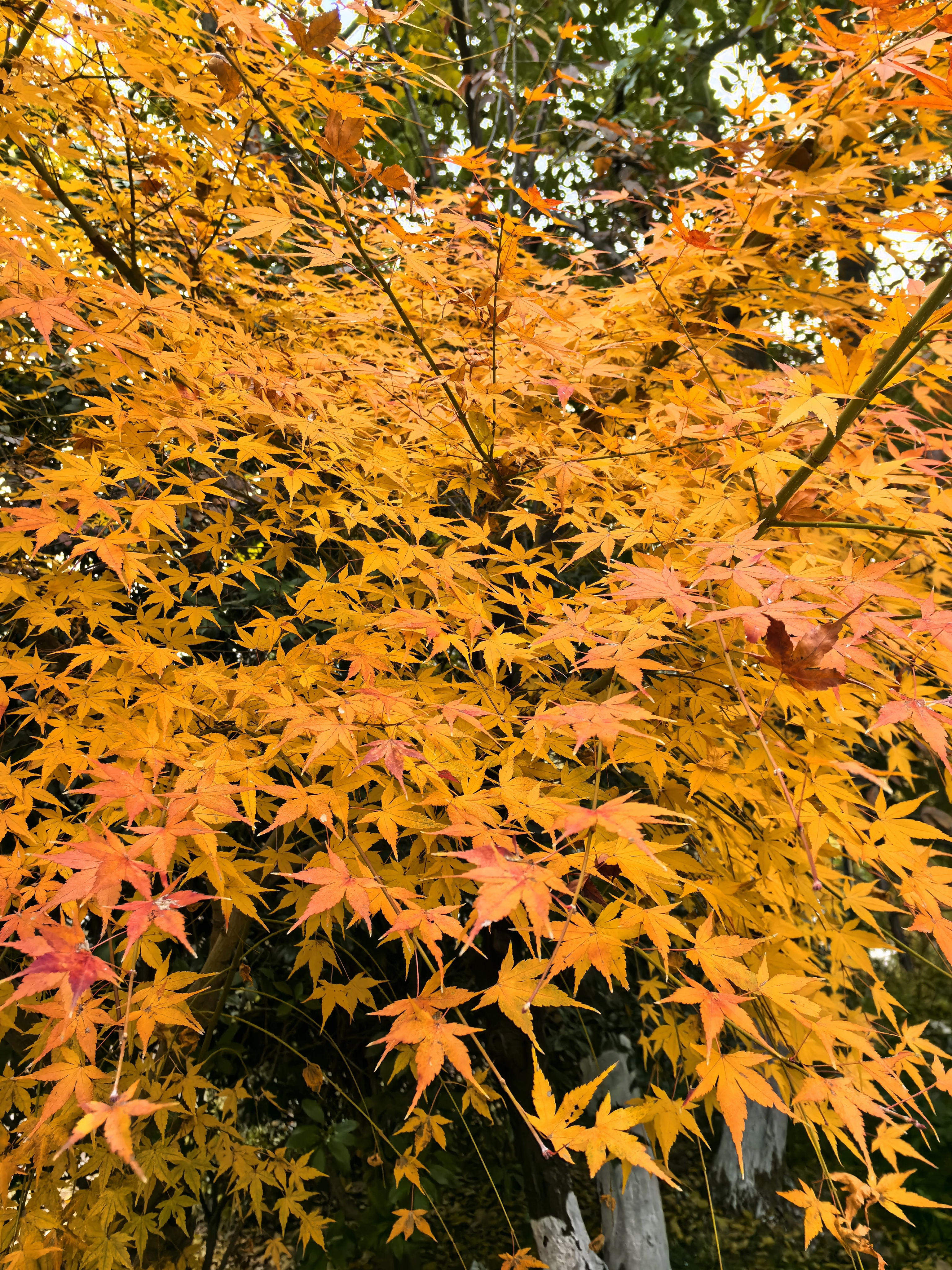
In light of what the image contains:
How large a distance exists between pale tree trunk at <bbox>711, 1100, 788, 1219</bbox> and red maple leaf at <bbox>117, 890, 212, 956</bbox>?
208 inches

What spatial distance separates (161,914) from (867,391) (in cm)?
127

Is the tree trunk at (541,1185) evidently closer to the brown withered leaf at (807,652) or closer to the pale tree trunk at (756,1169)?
the brown withered leaf at (807,652)

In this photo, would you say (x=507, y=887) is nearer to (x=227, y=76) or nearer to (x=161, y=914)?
(x=161, y=914)

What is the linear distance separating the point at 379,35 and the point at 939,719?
439 centimetres

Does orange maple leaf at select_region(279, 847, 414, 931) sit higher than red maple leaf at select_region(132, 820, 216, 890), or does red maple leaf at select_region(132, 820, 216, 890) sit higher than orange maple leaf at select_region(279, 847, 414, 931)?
orange maple leaf at select_region(279, 847, 414, 931)

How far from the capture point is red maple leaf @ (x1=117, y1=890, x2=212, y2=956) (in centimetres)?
93

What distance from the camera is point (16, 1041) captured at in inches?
70.4

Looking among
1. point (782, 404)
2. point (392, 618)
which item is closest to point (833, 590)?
point (782, 404)

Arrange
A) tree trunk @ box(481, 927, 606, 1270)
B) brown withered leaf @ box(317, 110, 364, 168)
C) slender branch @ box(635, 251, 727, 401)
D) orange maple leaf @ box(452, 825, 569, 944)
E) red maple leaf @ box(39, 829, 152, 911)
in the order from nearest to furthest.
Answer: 1. orange maple leaf @ box(452, 825, 569, 944)
2. red maple leaf @ box(39, 829, 152, 911)
3. brown withered leaf @ box(317, 110, 364, 168)
4. slender branch @ box(635, 251, 727, 401)
5. tree trunk @ box(481, 927, 606, 1270)

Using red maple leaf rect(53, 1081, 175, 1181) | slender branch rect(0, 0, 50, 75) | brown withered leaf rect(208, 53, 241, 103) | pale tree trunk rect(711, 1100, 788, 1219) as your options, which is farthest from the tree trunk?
pale tree trunk rect(711, 1100, 788, 1219)

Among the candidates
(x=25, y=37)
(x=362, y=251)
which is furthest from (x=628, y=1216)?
(x=25, y=37)

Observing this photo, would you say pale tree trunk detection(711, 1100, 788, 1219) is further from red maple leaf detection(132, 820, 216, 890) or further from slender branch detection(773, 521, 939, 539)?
red maple leaf detection(132, 820, 216, 890)

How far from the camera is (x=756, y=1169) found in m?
5.05

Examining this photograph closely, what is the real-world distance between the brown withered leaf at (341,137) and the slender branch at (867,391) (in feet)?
3.26
